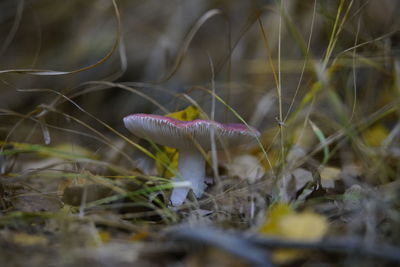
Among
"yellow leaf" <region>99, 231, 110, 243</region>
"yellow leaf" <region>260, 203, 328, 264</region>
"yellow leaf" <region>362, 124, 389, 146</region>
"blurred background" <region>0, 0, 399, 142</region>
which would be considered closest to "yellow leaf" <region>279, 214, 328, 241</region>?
"yellow leaf" <region>260, 203, 328, 264</region>

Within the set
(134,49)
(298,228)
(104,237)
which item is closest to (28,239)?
(104,237)

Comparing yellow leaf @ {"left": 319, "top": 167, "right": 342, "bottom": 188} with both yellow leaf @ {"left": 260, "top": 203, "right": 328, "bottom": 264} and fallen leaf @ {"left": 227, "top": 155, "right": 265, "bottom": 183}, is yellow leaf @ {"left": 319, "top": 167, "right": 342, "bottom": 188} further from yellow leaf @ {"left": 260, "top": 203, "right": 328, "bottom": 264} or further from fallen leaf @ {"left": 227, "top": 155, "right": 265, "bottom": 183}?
yellow leaf @ {"left": 260, "top": 203, "right": 328, "bottom": 264}

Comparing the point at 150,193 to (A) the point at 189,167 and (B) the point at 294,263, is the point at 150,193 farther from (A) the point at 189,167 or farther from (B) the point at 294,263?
(B) the point at 294,263

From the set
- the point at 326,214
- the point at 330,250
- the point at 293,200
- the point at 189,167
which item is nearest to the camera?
the point at 330,250

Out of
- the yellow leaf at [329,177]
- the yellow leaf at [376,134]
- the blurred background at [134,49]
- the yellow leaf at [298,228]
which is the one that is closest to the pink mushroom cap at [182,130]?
the yellow leaf at [329,177]

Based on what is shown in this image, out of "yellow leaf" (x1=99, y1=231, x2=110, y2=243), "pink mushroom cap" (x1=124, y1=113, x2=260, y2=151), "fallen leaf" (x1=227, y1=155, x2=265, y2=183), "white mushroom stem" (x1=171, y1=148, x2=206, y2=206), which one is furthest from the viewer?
"fallen leaf" (x1=227, y1=155, x2=265, y2=183)

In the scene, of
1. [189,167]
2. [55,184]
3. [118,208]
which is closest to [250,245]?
[118,208]

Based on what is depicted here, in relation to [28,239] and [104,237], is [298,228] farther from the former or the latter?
[28,239]
